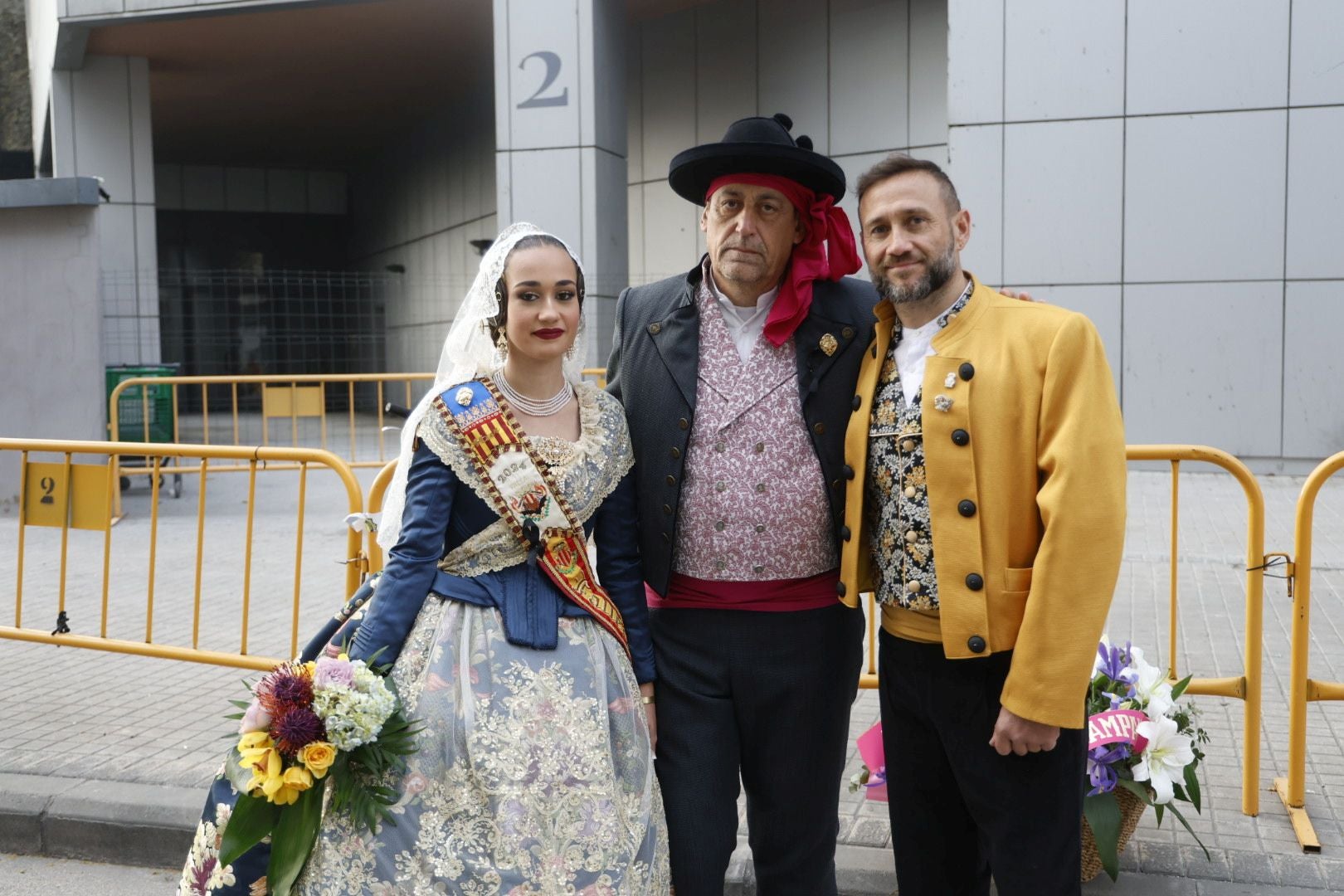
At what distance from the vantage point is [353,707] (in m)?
2.55

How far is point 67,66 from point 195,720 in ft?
48.3

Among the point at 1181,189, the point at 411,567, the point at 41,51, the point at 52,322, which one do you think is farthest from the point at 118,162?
the point at 411,567

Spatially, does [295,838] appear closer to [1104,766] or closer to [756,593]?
[756,593]

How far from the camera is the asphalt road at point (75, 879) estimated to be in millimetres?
3871

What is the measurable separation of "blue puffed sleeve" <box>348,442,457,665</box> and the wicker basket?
1924mm

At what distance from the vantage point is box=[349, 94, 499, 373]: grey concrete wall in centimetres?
2150

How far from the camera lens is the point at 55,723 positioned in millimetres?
5094

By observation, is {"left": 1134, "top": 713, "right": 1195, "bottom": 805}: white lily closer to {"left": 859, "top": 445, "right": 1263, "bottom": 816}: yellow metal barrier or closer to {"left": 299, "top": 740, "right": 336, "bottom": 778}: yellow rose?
{"left": 859, "top": 445, "right": 1263, "bottom": 816}: yellow metal barrier

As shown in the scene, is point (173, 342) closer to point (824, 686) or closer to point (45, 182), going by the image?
point (45, 182)

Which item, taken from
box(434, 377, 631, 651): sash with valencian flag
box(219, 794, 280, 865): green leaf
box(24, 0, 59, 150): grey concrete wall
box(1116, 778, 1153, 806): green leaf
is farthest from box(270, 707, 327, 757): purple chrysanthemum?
box(24, 0, 59, 150): grey concrete wall

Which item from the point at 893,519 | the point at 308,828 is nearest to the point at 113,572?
the point at 308,828

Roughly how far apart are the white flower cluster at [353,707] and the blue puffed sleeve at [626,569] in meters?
0.59

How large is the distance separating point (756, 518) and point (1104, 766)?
1332mm

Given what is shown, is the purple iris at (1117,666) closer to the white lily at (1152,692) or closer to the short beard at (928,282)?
the white lily at (1152,692)
